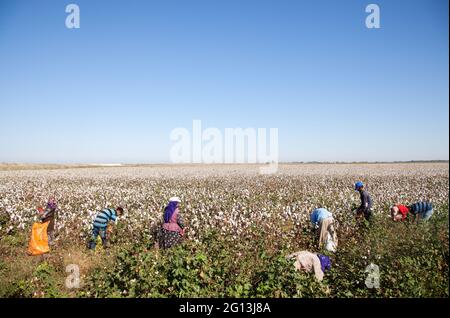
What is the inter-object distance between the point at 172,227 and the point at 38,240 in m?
3.34

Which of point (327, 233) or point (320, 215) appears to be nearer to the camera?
point (327, 233)

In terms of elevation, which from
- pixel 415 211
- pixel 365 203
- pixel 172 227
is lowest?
pixel 172 227

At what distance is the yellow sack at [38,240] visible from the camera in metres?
7.90

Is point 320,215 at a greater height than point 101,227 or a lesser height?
greater

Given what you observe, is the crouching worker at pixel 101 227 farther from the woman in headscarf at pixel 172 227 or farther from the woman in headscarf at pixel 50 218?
the woman in headscarf at pixel 172 227

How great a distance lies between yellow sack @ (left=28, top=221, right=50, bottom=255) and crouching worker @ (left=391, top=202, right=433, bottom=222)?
8.86 metres

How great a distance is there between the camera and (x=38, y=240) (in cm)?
797

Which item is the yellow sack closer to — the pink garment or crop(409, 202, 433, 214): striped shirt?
the pink garment

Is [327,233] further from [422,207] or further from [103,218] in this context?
[103,218]

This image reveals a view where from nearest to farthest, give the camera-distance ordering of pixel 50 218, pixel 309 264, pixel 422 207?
pixel 309 264 < pixel 422 207 < pixel 50 218

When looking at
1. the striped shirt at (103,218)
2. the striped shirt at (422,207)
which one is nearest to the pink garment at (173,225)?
the striped shirt at (103,218)

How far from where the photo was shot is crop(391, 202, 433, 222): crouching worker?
26.2 feet

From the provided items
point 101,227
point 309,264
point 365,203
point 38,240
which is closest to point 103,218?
point 101,227
